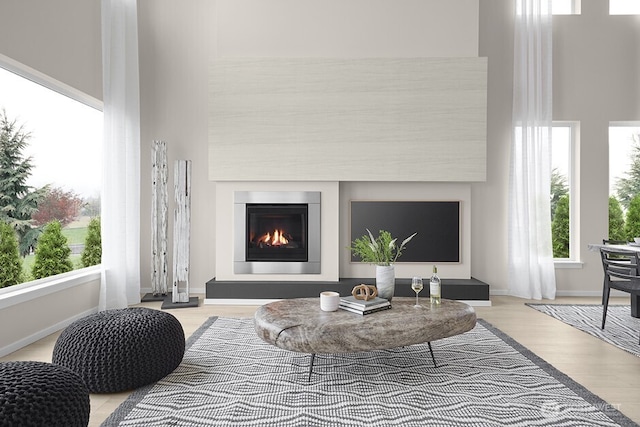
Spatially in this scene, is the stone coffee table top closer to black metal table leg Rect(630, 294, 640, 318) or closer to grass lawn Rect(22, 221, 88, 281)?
black metal table leg Rect(630, 294, 640, 318)

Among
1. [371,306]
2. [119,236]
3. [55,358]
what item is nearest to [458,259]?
[371,306]

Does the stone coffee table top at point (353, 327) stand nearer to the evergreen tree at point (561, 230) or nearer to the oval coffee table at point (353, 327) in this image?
the oval coffee table at point (353, 327)

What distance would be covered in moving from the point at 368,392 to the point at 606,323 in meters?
2.75

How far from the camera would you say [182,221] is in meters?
4.72

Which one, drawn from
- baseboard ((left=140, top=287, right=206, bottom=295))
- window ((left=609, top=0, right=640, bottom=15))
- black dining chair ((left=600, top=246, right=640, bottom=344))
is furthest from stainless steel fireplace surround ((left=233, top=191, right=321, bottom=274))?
window ((left=609, top=0, right=640, bottom=15))

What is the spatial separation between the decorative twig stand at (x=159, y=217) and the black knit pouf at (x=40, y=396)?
310 centimetres

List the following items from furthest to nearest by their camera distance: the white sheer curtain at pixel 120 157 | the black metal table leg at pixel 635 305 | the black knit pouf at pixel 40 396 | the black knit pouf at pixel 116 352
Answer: the white sheer curtain at pixel 120 157
the black metal table leg at pixel 635 305
the black knit pouf at pixel 116 352
the black knit pouf at pixel 40 396

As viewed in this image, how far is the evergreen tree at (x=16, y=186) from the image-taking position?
129 inches

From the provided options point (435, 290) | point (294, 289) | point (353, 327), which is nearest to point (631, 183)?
point (435, 290)

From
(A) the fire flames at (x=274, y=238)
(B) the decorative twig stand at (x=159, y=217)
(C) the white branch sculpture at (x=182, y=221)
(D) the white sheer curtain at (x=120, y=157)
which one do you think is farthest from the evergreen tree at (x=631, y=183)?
(D) the white sheer curtain at (x=120, y=157)

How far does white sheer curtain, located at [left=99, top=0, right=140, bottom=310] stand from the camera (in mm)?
4305

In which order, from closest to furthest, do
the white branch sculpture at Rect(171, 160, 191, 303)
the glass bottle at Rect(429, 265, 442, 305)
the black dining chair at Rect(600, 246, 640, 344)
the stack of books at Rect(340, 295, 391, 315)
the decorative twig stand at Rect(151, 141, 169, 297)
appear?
the stack of books at Rect(340, 295, 391, 315)
the glass bottle at Rect(429, 265, 442, 305)
the black dining chair at Rect(600, 246, 640, 344)
the white branch sculpture at Rect(171, 160, 191, 303)
the decorative twig stand at Rect(151, 141, 169, 297)

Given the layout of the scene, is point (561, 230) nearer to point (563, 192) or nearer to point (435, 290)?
point (563, 192)

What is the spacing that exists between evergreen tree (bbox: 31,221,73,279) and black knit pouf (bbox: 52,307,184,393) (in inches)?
58.5
